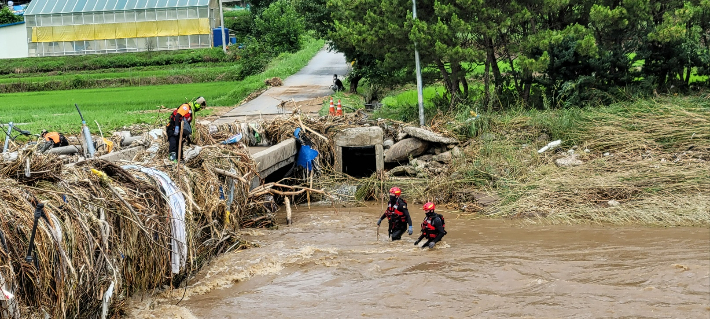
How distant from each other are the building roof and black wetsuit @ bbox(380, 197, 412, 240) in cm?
4323

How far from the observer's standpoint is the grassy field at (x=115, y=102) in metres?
21.6

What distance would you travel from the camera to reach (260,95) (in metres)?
30.7

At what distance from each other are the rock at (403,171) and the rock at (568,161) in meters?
3.42

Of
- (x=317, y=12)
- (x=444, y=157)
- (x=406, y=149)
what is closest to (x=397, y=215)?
(x=444, y=157)

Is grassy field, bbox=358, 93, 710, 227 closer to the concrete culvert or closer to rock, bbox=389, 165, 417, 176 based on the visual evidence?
rock, bbox=389, 165, 417, 176

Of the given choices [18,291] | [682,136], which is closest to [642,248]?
[682,136]

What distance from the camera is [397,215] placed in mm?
12086

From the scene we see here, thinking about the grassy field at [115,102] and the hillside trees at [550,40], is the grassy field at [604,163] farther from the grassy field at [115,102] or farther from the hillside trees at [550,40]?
the grassy field at [115,102]

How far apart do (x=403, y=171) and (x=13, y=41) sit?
4823cm

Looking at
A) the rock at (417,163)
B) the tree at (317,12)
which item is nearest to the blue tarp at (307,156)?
the rock at (417,163)

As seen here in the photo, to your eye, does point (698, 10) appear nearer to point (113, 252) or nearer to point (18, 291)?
point (113, 252)

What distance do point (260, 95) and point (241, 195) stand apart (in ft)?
59.0

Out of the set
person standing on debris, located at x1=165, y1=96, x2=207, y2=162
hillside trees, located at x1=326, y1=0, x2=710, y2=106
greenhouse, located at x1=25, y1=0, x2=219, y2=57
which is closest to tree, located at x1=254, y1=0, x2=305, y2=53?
greenhouse, located at x1=25, y1=0, x2=219, y2=57

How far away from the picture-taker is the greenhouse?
52.5 meters
